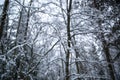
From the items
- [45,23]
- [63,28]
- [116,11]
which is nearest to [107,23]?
[116,11]

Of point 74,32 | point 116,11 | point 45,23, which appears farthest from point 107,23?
point 45,23

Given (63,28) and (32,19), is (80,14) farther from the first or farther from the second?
(32,19)

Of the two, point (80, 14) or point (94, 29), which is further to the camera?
point (80, 14)

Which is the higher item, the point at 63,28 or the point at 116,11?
the point at 116,11

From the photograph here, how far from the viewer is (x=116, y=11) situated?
6.19 m

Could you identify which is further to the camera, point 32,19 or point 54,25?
point 32,19

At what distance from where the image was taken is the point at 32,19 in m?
8.16

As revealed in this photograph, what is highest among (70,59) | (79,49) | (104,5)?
(104,5)

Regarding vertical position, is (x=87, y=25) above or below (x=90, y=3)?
below

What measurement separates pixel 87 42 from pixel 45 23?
217 cm

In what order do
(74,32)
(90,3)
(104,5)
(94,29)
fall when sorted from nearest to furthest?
(94,29)
(74,32)
(104,5)
(90,3)

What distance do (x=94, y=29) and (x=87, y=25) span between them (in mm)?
481

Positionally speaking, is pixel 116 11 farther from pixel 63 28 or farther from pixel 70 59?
pixel 70 59

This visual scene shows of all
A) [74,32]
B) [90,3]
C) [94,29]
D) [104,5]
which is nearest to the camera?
[94,29]
